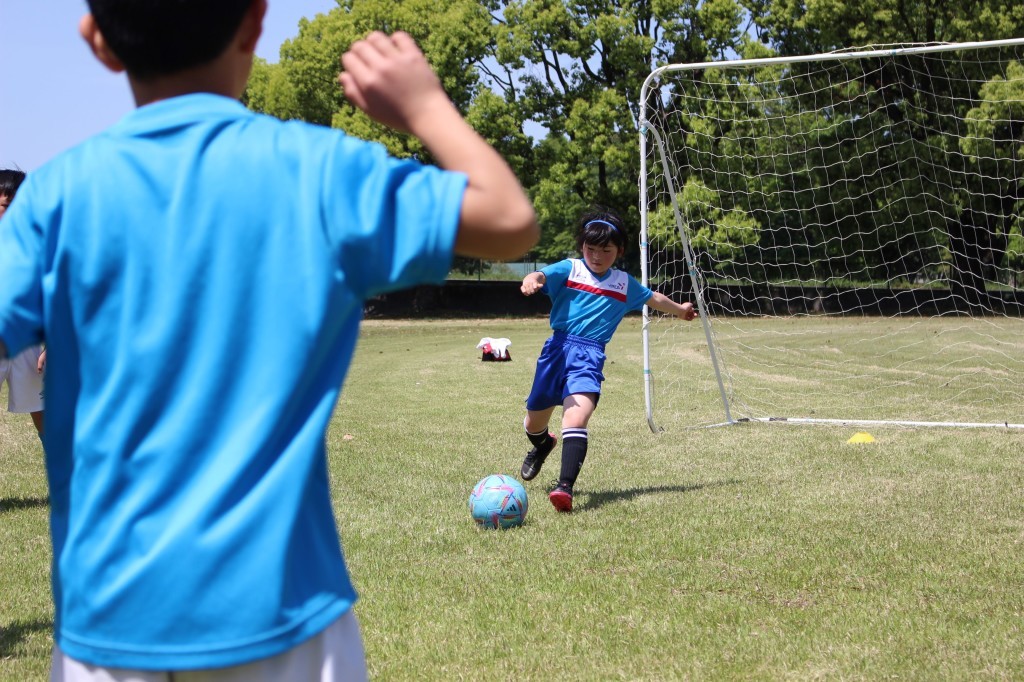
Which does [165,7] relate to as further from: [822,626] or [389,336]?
[389,336]

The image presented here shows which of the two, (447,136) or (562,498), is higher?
(447,136)

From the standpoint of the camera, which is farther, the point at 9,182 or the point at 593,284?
the point at 593,284

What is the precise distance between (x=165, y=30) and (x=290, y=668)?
0.84 metres

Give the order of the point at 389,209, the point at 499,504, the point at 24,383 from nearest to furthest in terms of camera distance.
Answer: the point at 389,209 < the point at 499,504 < the point at 24,383

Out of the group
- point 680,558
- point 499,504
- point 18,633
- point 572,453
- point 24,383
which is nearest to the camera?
point 18,633

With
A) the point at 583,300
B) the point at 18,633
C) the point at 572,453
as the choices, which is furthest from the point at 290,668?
the point at 583,300

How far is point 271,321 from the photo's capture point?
1391 mm

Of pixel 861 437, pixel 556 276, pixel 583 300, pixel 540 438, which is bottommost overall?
pixel 861 437

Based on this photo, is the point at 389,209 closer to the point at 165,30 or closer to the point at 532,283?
the point at 165,30

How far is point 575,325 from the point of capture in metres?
6.69

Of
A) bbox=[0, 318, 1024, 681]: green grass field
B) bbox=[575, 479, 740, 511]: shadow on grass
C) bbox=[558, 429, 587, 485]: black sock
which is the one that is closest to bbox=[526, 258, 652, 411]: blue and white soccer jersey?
bbox=[558, 429, 587, 485]: black sock

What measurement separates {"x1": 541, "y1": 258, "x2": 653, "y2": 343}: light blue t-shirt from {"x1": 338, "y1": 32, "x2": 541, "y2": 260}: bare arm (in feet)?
17.1

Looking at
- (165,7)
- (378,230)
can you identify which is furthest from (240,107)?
(378,230)

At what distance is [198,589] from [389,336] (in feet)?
78.7
